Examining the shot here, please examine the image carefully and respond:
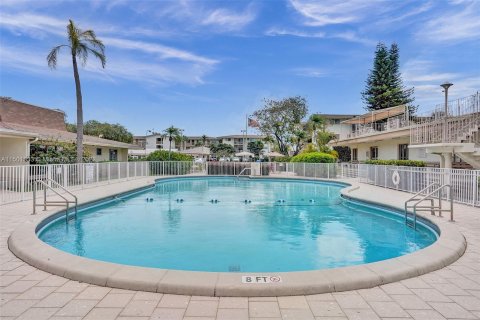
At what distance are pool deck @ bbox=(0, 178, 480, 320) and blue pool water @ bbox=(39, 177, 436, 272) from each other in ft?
7.84

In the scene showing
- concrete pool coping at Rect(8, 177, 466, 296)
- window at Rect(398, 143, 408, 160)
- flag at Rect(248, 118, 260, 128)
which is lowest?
concrete pool coping at Rect(8, 177, 466, 296)

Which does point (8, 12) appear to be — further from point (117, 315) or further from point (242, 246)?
point (117, 315)

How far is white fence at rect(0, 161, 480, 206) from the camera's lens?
10.3 meters

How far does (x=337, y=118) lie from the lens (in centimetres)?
4944

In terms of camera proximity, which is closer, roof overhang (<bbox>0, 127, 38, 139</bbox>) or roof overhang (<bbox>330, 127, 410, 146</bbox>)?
roof overhang (<bbox>0, 127, 38, 139</bbox>)

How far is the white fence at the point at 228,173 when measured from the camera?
10258 millimetres

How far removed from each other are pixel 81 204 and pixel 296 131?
30.2 m

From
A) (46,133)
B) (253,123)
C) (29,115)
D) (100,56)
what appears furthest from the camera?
(253,123)

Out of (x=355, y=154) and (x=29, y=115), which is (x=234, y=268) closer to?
(x=29, y=115)

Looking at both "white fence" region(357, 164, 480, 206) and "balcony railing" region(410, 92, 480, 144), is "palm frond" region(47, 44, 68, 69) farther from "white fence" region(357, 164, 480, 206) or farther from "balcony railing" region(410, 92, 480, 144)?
"balcony railing" region(410, 92, 480, 144)

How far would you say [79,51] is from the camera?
58.7ft

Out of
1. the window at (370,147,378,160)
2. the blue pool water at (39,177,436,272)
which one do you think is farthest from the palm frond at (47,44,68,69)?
the window at (370,147,378,160)

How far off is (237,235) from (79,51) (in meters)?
14.9

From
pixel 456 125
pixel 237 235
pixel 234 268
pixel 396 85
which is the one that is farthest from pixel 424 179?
pixel 396 85
